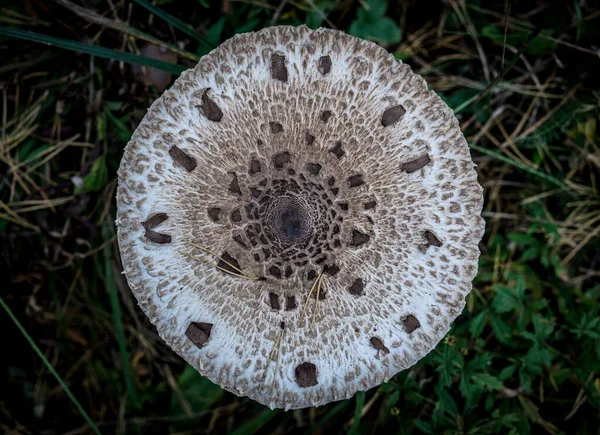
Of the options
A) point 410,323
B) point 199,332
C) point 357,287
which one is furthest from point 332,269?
point 199,332

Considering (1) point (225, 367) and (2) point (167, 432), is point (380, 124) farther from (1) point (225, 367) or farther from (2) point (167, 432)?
(2) point (167, 432)

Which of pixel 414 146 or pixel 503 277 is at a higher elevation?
pixel 414 146

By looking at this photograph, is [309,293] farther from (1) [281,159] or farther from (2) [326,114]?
(2) [326,114]

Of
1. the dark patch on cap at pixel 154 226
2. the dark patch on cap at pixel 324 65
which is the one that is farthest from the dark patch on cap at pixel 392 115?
the dark patch on cap at pixel 154 226

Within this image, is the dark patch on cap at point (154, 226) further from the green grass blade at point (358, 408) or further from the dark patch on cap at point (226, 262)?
the green grass blade at point (358, 408)

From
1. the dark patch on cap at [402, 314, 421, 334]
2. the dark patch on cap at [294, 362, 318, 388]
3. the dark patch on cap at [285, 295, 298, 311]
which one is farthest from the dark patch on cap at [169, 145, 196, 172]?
the dark patch on cap at [402, 314, 421, 334]

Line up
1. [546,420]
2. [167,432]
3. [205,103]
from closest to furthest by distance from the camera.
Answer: [205,103] < [546,420] < [167,432]

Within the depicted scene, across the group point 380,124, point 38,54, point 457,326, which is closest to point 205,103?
point 380,124
